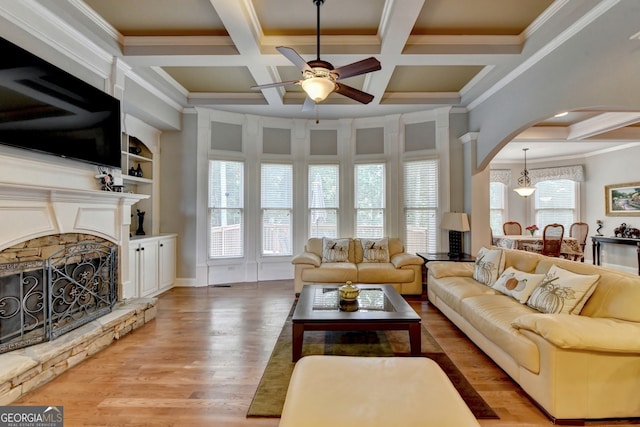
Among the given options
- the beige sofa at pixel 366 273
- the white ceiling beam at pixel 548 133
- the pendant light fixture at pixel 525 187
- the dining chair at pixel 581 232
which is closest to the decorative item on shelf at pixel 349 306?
the beige sofa at pixel 366 273

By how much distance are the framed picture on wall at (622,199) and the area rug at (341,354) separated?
262 inches

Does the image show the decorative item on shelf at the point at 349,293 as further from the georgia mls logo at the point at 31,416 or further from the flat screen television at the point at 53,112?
the flat screen television at the point at 53,112

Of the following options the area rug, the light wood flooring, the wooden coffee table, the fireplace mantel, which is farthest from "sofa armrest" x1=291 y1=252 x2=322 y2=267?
the fireplace mantel

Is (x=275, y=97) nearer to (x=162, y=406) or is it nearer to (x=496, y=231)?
(x=162, y=406)

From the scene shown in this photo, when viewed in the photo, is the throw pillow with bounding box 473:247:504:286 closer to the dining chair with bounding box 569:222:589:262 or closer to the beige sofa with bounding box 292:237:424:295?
the beige sofa with bounding box 292:237:424:295

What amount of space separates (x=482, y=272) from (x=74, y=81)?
4.85 m

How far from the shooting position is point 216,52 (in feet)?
11.2

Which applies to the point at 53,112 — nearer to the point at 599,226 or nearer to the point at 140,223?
the point at 140,223

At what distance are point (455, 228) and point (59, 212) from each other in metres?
4.93

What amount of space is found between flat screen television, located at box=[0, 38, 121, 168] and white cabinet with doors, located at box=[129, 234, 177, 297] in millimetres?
1321

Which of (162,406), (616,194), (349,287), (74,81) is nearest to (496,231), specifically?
(616,194)

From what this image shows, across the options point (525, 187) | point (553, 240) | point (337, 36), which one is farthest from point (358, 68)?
point (525, 187)

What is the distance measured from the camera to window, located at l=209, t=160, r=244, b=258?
5.41 metres

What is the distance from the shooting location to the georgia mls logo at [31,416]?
189cm
